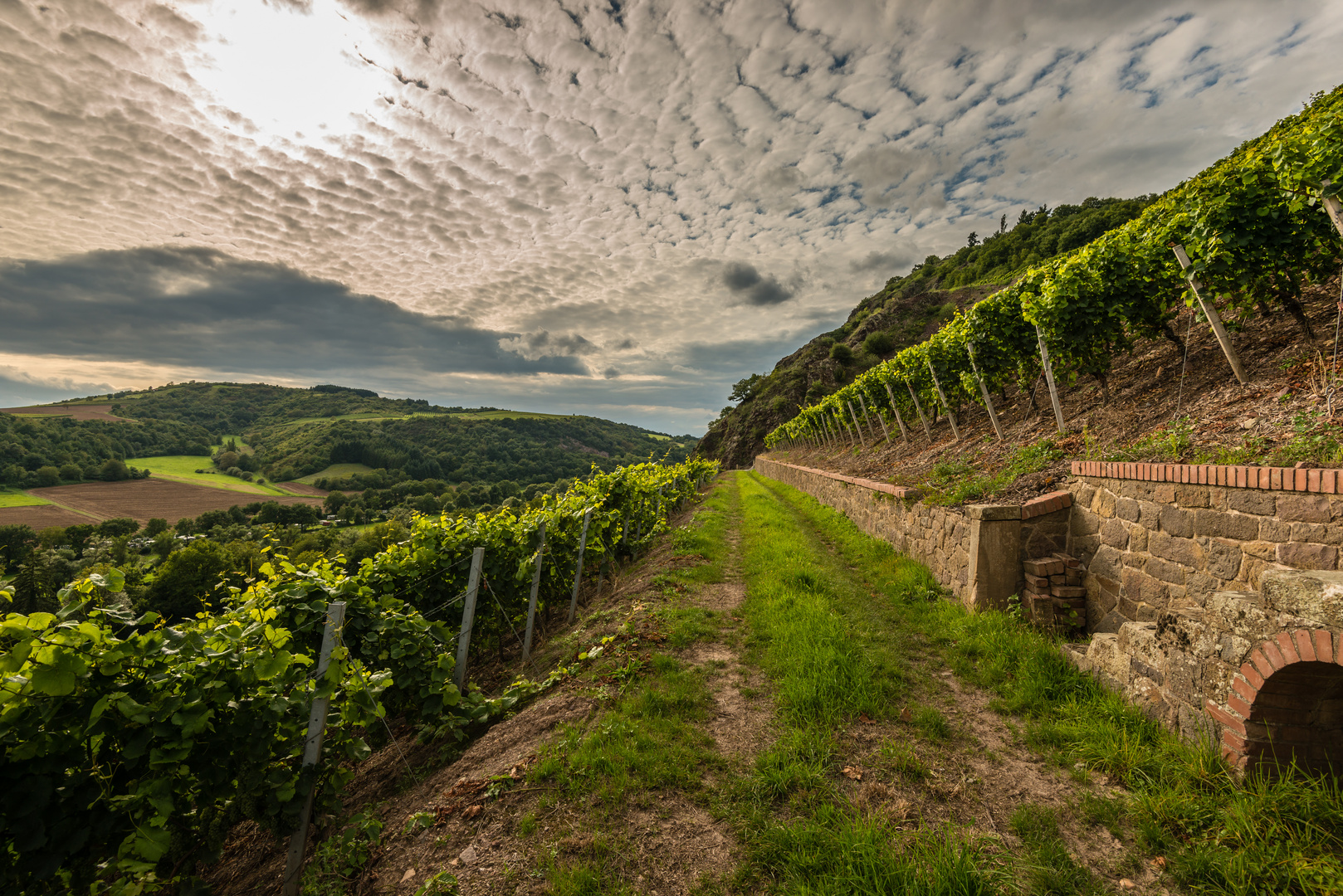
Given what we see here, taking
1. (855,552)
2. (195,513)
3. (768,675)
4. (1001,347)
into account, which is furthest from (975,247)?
(195,513)

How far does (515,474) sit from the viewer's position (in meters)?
77.3

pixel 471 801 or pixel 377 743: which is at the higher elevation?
pixel 471 801

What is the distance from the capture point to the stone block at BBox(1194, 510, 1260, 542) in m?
3.54

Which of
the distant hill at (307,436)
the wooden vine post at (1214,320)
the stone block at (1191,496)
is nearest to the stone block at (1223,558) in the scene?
the stone block at (1191,496)

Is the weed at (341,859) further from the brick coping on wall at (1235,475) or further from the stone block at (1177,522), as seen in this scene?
the stone block at (1177,522)

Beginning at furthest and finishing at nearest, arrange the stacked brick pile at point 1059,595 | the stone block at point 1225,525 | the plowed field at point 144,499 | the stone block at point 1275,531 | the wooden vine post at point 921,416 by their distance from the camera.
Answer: the plowed field at point 144,499, the wooden vine post at point 921,416, the stacked brick pile at point 1059,595, the stone block at point 1225,525, the stone block at point 1275,531

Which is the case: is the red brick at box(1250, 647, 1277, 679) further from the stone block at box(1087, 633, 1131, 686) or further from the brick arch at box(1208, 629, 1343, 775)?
the stone block at box(1087, 633, 1131, 686)

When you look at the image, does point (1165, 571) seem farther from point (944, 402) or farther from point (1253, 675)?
point (944, 402)

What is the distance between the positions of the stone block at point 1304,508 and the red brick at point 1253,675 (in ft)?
3.86

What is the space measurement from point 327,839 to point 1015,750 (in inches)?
196

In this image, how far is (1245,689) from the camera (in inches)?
113

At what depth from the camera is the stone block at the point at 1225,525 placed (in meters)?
3.54

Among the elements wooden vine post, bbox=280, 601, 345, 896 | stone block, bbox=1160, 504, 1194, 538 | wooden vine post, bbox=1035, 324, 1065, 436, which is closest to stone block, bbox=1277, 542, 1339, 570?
stone block, bbox=1160, 504, 1194, 538

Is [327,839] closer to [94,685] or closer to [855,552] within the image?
[94,685]
